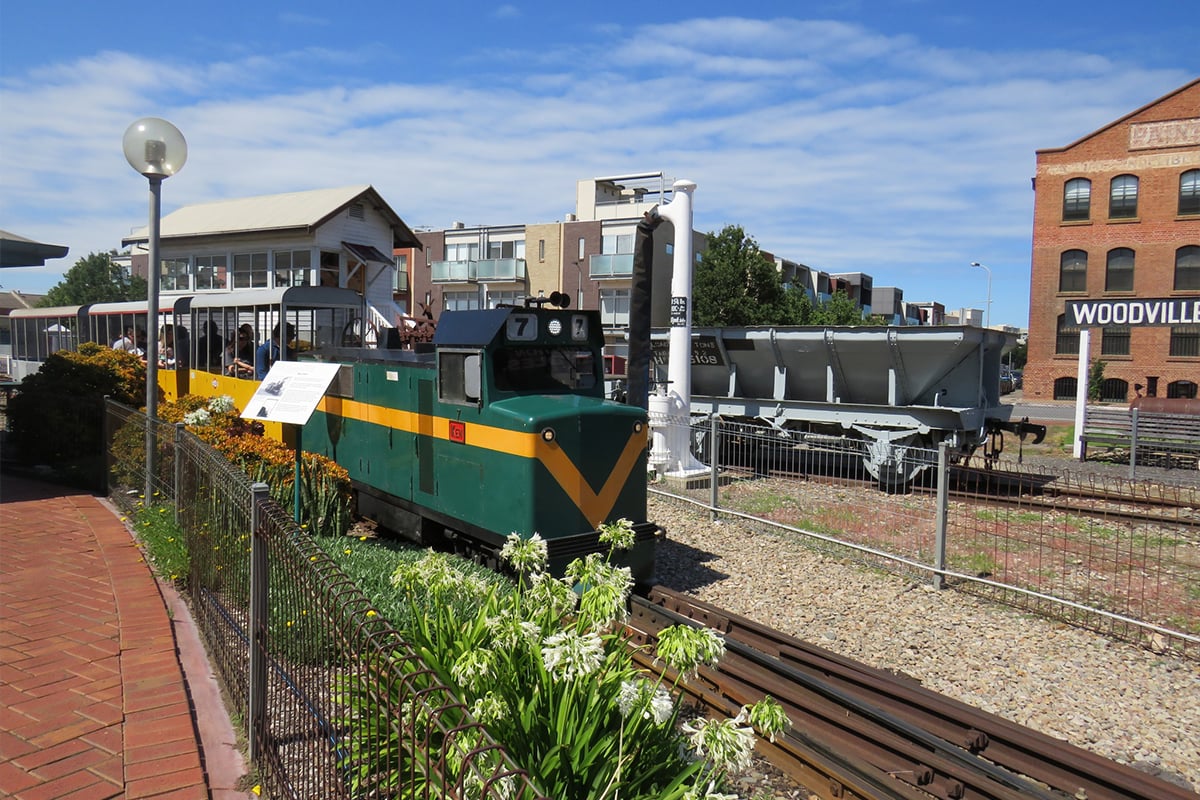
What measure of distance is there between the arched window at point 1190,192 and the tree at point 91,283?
69.6 m

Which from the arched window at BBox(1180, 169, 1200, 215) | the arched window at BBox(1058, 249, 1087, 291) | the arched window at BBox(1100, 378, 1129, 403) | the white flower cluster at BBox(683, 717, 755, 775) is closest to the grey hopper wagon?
the white flower cluster at BBox(683, 717, 755, 775)

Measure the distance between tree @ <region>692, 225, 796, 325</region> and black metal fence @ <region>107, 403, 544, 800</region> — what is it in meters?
33.5

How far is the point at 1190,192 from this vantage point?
35.5 metres

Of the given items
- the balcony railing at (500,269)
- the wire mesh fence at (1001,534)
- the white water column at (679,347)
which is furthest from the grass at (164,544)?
the balcony railing at (500,269)

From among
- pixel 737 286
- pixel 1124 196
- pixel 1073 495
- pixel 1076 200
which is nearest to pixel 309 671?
pixel 1073 495

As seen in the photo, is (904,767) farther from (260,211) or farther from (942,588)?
(260,211)

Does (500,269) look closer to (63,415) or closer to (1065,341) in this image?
(1065,341)

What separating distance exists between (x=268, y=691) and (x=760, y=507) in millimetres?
8155

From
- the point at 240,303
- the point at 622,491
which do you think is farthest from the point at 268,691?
the point at 240,303

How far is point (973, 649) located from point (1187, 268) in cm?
3810

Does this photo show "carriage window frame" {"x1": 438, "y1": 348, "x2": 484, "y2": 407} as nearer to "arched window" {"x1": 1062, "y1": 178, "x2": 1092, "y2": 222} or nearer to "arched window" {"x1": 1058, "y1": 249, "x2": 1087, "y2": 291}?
"arched window" {"x1": 1058, "y1": 249, "x2": 1087, "y2": 291}

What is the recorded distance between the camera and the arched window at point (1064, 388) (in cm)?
3747

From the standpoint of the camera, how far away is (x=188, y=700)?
4652 mm

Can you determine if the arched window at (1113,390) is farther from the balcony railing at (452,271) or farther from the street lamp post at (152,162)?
the street lamp post at (152,162)
